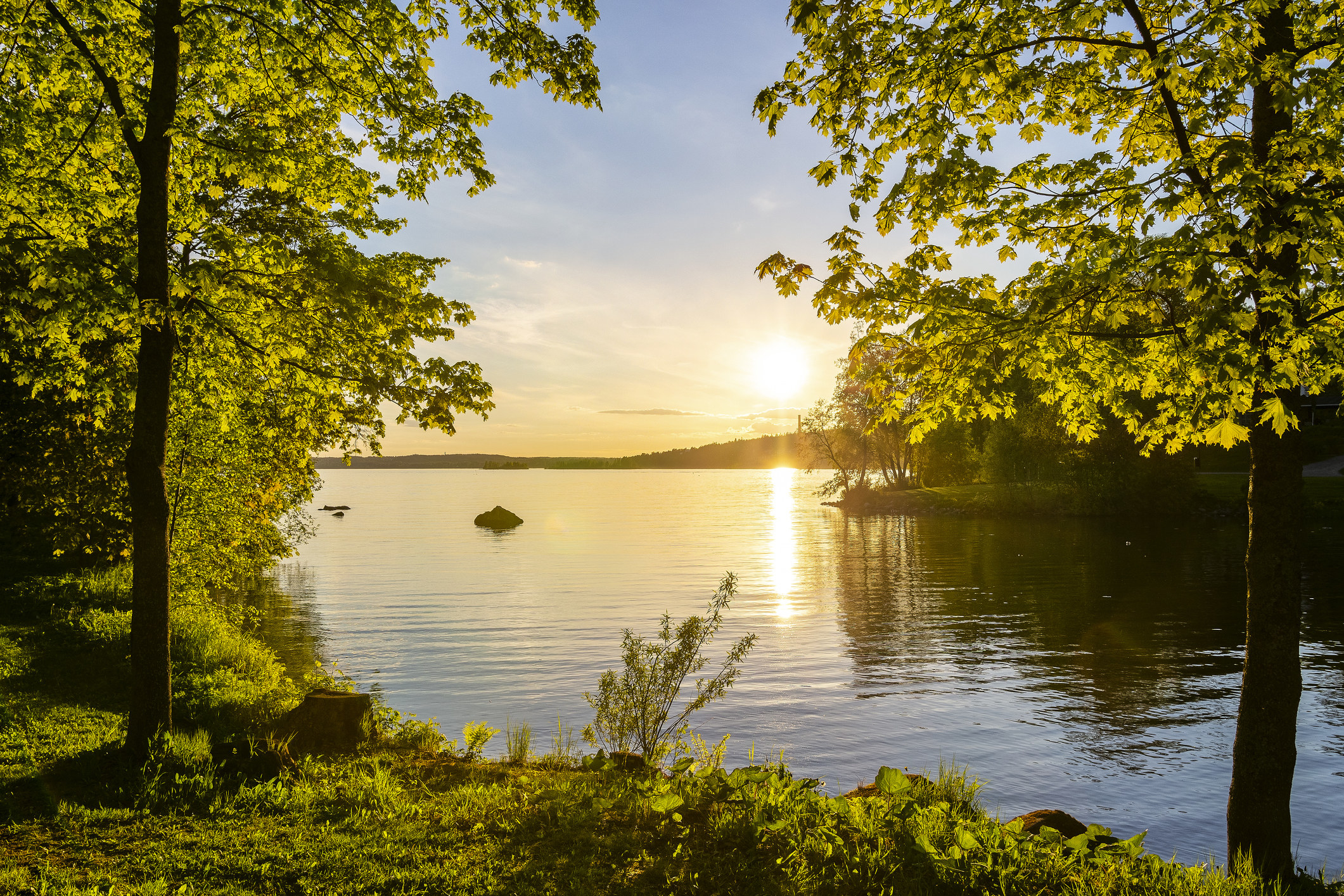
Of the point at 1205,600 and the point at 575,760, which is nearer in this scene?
the point at 575,760

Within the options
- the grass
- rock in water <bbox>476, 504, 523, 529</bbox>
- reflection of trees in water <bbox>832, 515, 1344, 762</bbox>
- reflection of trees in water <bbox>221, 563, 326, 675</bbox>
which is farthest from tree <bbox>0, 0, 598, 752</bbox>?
rock in water <bbox>476, 504, 523, 529</bbox>

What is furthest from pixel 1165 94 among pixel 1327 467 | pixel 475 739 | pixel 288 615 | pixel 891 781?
pixel 1327 467

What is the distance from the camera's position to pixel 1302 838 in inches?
471

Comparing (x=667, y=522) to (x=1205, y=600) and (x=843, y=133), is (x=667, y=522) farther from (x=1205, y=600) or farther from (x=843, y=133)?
(x=843, y=133)

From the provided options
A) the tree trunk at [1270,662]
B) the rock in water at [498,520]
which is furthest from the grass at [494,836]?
the rock in water at [498,520]

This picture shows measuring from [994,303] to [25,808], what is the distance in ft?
37.8

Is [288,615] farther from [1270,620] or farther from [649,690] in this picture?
[1270,620]

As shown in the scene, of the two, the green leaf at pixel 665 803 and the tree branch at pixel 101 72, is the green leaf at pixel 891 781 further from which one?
the tree branch at pixel 101 72

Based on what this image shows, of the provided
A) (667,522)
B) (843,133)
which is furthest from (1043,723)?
(667,522)

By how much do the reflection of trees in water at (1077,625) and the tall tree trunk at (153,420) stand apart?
16.4 m

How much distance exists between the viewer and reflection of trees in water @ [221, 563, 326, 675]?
24.7 metres

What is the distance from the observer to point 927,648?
25.9 metres

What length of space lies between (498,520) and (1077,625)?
64.5 metres

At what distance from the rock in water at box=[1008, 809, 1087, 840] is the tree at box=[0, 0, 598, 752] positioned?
9.14 m
